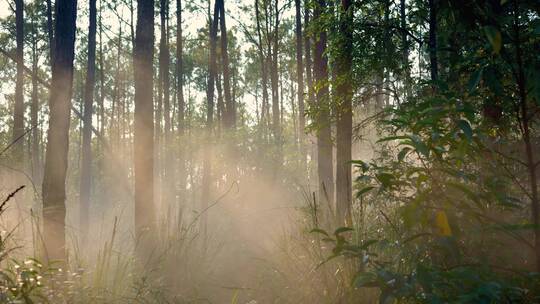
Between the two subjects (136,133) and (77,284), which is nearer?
(77,284)

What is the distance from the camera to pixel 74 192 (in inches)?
1561

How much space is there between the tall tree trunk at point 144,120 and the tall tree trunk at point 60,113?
2037mm

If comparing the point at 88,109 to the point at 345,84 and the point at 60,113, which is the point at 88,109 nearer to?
the point at 60,113

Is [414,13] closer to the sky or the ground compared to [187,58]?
closer to the ground

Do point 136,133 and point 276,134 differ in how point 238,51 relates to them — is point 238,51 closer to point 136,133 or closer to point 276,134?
point 276,134

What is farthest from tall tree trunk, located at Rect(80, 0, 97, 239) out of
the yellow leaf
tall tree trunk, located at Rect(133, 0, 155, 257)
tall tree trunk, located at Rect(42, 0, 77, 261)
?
the yellow leaf

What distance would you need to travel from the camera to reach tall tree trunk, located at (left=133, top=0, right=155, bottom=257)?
778cm

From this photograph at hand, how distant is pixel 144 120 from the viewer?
777cm

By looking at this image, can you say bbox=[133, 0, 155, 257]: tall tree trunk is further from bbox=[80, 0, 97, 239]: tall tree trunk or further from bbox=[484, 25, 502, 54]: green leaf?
bbox=[80, 0, 97, 239]: tall tree trunk

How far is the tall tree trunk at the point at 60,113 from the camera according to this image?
5551 millimetres

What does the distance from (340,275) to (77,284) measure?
7.06ft

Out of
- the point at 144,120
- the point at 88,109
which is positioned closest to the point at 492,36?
the point at 144,120

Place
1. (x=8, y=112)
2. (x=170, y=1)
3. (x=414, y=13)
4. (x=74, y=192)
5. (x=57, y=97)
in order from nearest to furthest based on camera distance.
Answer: (x=57, y=97), (x=414, y=13), (x=170, y=1), (x=8, y=112), (x=74, y=192)

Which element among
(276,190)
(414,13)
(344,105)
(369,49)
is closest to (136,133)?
(344,105)
